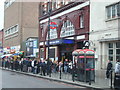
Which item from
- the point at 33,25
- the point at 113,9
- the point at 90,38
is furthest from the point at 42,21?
the point at 33,25

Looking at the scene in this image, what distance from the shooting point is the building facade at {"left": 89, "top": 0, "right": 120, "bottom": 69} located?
64.8 ft

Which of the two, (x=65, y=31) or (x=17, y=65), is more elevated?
(x=65, y=31)

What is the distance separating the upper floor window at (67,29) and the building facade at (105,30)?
447 centimetres

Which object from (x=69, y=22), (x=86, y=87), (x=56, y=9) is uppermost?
(x=56, y=9)

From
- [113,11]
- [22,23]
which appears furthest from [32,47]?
[113,11]

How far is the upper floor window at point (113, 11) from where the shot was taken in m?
19.8

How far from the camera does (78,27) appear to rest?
2548 centimetres

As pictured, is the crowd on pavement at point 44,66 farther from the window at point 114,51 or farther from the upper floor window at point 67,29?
the window at point 114,51

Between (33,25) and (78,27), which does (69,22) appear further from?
(33,25)

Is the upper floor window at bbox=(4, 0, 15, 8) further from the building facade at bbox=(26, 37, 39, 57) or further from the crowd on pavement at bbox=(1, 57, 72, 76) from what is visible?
the crowd on pavement at bbox=(1, 57, 72, 76)

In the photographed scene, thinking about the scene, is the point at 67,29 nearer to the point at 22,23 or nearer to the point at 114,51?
the point at 114,51

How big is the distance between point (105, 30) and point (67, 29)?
26.5 ft

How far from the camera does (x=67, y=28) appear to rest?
28.2 meters

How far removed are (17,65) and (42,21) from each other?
9.14m
